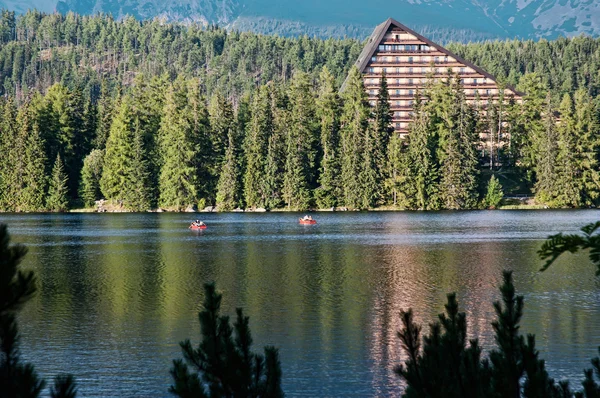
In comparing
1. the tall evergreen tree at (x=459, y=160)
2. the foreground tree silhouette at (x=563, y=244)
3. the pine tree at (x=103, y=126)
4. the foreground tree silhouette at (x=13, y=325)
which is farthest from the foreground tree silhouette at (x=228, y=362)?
the pine tree at (x=103, y=126)

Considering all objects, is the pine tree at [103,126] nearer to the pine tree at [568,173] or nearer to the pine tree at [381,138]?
the pine tree at [381,138]

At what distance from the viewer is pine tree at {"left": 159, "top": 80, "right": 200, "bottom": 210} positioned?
410ft

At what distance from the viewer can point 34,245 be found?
70.7 meters

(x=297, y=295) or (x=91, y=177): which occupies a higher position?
(x=91, y=177)

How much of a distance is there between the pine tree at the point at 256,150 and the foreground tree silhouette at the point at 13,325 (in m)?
116

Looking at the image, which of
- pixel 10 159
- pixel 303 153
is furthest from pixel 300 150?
pixel 10 159

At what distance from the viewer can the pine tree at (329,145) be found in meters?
125

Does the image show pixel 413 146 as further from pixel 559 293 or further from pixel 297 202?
pixel 559 293

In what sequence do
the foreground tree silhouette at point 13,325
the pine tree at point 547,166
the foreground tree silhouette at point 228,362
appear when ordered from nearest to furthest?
the foreground tree silhouette at point 13,325
the foreground tree silhouette at point 228,362
the pine tree at point 547,166

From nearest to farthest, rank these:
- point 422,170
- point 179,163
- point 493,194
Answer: point 493,194 < point 422,170 < point 179,163

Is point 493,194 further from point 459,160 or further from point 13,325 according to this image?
point 13,325

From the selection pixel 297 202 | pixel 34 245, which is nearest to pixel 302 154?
pixel 297 202

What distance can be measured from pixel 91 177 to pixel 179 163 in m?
13.4

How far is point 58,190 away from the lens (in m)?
126
